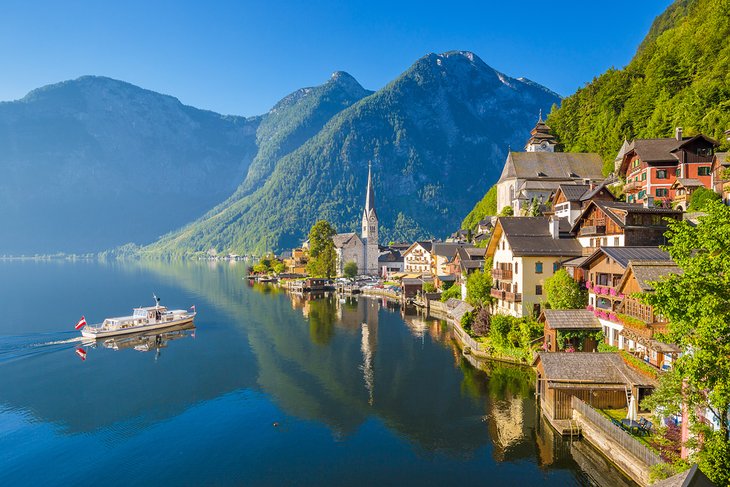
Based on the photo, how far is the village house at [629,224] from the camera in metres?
43.5

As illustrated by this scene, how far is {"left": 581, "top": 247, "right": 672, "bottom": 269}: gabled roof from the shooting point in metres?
38.0

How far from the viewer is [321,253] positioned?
140250 mm

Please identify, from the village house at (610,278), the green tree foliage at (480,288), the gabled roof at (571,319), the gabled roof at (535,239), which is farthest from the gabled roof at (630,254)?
the green tree foliage at (480,288)

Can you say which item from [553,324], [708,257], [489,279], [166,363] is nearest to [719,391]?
[708,257]

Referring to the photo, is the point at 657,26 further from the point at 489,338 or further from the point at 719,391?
the point at 719,391

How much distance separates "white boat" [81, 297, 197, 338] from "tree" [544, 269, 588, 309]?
2217 inches

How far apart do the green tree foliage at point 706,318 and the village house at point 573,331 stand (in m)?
20.9

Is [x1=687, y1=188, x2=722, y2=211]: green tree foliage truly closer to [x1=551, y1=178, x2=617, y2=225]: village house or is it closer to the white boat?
[x1=551, y1=178, x2=617, y2=225]: village house

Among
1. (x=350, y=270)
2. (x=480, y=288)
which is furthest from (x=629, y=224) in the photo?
(x=350, y=270)

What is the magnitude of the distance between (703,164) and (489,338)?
123 ft

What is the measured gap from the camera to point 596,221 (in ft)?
158

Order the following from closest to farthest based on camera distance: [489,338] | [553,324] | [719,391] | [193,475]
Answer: [719,391]
[193,475]
[553,324]
[489,338]

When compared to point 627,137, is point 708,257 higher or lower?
lower

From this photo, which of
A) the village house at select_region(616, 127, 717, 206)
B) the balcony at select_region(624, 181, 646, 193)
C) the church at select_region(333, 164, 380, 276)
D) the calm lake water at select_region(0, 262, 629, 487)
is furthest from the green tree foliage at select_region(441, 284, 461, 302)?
the church at select_region(333, 164, 380, 276)
